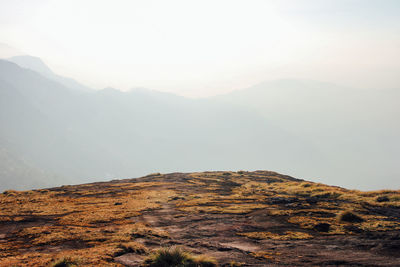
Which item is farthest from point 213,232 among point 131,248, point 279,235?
point 131,248

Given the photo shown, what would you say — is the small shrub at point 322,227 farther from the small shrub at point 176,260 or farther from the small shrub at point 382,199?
the small shrub at point 382,199

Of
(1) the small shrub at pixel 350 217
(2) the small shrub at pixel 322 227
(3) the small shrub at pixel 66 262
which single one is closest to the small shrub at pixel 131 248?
(3) the small shrub at pixel 66 262

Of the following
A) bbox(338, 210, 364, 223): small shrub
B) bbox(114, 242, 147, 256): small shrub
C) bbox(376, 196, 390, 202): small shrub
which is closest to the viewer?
bbox(114, 242, 147, 256): small shrub

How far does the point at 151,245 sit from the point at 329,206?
16.5m

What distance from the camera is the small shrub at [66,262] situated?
392 inches

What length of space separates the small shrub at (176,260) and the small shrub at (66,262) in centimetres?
299

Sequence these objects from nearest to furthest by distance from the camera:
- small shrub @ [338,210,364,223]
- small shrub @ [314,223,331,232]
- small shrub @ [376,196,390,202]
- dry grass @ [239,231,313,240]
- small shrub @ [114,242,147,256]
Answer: small shrub @ [114,242,147,256], dry grass @ [239,231,313,240], small shrub @ [314,223,331,232], small shrub @ [338,210,364,223], small shrub @ [376,196,390,202]

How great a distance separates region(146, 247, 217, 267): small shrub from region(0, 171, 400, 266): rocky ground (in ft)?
2.45

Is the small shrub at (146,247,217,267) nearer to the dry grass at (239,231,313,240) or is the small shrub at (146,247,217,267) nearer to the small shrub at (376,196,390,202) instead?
the dry grass at (239,231,313,240)

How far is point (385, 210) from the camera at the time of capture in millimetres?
20219

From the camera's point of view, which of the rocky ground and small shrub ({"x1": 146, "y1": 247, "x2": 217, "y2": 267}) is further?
the rocky ground

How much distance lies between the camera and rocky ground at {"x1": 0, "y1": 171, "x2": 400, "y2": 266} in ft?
36.4

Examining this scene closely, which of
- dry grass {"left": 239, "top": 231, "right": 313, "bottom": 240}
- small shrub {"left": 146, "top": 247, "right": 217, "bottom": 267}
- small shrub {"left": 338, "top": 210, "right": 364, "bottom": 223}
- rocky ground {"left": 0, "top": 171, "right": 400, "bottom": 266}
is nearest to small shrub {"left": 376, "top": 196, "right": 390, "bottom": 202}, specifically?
rocky ground {"left": 0, "top": 171, "right": 400, "bottom": 266}

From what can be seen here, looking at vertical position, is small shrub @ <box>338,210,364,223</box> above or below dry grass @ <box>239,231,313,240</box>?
above
